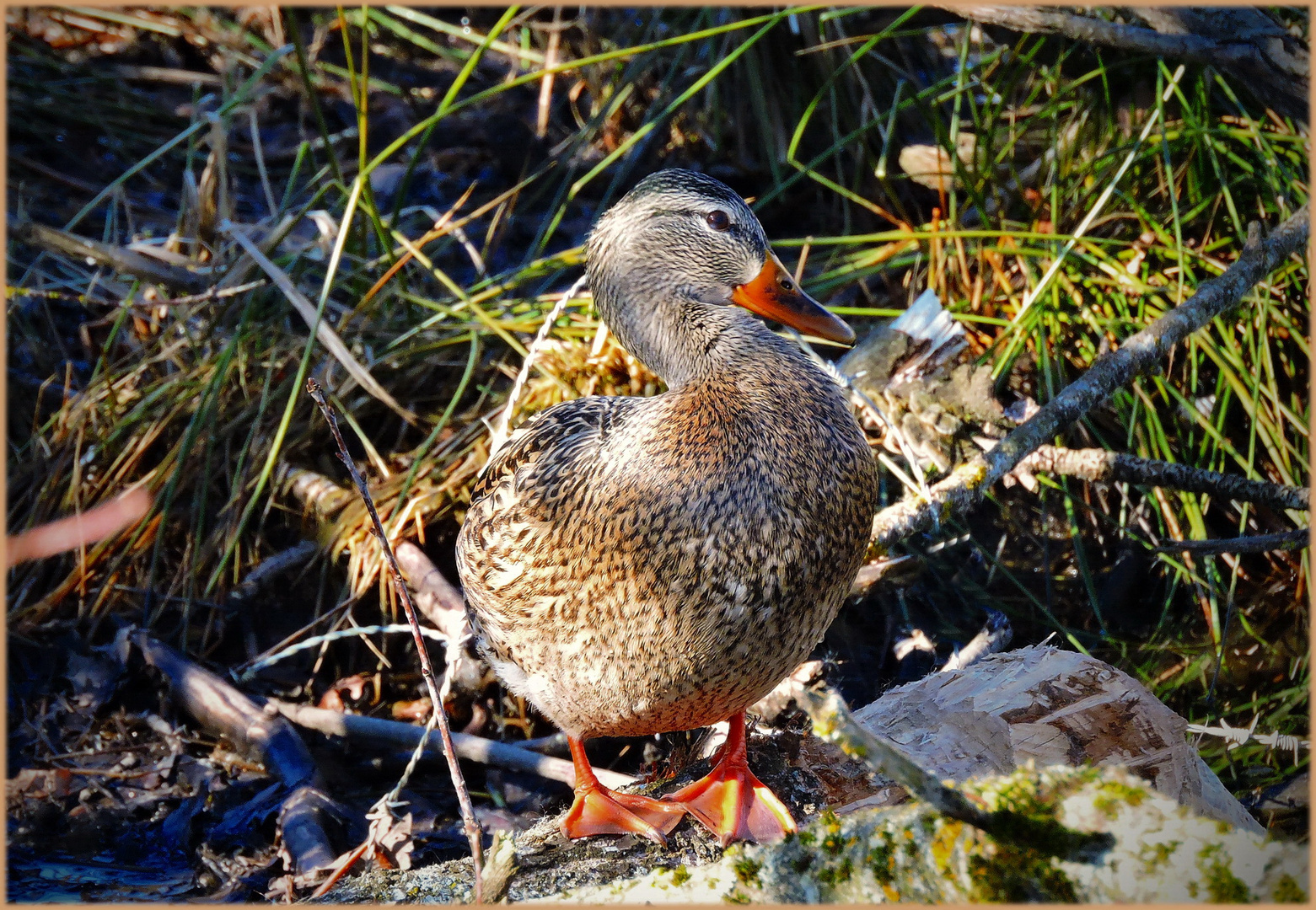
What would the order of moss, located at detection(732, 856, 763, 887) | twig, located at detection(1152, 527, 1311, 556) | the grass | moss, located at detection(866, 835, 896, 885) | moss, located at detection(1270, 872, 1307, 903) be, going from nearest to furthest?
moss, located at detection(1270, 872, 1307, 903), moss, located at detection(866, 835, 896, 885), moss, located at detection(732, 856, 763, 887), twig, located at detection(1152, 527, 1311, 556), the grass

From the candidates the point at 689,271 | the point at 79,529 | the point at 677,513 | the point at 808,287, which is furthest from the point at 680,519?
the point at 79,529

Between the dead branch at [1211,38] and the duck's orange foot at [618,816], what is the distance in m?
2.63

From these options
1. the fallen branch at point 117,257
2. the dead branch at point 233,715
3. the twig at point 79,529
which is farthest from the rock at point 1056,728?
the fallen branch at point 117,257

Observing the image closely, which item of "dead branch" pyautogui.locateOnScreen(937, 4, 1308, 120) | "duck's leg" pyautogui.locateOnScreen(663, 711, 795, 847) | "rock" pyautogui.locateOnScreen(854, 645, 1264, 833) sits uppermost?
"dead branch" pyautogui.locateOnScreen(937, 4, 1308, 120)

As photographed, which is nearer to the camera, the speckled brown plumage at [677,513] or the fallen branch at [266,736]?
the speckled brown plumage at [677,513]

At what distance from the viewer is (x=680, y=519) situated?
233 cm

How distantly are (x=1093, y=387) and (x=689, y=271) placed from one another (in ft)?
4.51

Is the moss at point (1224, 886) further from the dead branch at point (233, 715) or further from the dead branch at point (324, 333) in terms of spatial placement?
the dead branch at point (324, 333)

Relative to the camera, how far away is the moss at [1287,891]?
4.42 ft

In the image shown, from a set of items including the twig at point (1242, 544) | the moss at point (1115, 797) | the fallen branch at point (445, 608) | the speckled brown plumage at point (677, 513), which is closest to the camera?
the moss at point (1115, 797)

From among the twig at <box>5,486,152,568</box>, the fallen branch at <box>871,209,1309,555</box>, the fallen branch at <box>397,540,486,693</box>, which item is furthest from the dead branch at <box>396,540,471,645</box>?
the fallen branch at <box>871,209,1309,555</box>

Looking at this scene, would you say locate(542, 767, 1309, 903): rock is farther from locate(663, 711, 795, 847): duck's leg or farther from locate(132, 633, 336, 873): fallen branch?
locate(132, 633, 336, 873): fallen branch

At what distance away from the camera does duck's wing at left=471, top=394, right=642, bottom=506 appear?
2.68 meters

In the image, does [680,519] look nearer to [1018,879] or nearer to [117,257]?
[1018,879]
